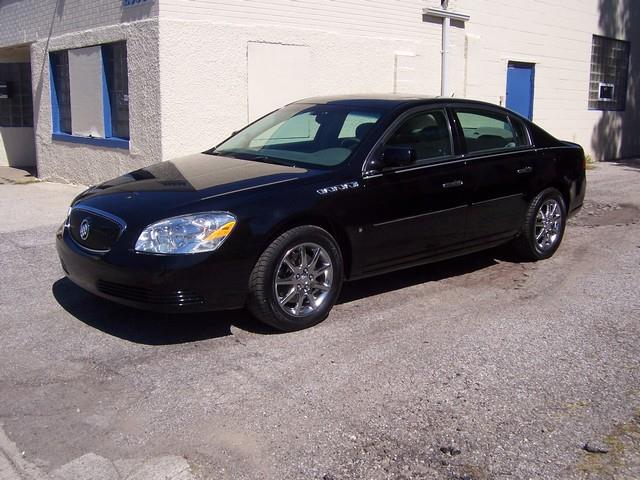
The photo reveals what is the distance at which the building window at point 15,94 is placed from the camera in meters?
15.2

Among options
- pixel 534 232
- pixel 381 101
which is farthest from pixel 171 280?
pixel 534 232

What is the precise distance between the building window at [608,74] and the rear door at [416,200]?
13.1 metres

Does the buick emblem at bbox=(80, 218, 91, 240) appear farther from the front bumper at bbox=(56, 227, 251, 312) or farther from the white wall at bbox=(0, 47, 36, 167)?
the white wall at bbox=(0, 47, 36, 167)

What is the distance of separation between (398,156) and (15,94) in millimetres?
12321

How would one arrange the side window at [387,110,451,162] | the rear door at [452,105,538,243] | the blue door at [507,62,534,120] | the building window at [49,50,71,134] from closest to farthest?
the side window at [387,110,451,162], the rear door at [452,105,538,243], the building window at [49,50,71,134], the blue door at [507,62,534,120]

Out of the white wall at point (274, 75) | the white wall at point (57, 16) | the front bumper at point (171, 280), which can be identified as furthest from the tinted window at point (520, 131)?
the white wall at point (57, 16)

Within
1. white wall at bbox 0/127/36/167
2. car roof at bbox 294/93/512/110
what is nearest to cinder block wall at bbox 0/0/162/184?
white wall at bbox 0/127/36/167

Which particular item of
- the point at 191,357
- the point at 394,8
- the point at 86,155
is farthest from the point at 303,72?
the point at 191,357

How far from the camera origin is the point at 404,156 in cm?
543

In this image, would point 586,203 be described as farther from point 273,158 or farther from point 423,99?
point 273,158

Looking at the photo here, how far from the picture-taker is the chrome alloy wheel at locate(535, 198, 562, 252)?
23.3 ft

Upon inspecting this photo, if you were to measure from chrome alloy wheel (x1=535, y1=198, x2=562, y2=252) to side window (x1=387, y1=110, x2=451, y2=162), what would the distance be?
58.2 inches

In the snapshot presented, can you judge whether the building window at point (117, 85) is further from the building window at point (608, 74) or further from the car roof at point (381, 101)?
the building window at point (608, 74)

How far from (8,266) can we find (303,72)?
571 cm
